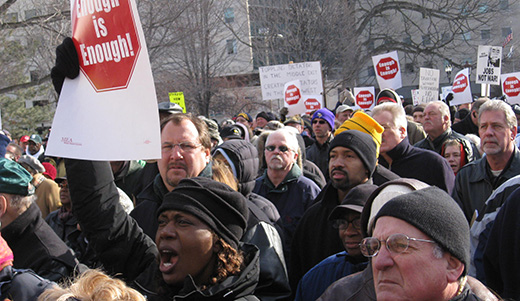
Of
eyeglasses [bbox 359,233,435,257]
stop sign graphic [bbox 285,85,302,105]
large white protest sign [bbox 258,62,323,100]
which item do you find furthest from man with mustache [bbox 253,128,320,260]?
large white protest sign [bbox 258,62,323,100]

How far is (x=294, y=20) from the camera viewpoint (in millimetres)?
24688

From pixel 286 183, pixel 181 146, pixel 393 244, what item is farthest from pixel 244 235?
pixel 286 183

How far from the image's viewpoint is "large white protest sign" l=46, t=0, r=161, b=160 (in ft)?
8.27

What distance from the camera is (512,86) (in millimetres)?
13969

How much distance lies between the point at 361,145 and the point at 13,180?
239 cm

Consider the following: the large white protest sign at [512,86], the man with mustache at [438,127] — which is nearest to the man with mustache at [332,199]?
the man with mustache at [438,127]

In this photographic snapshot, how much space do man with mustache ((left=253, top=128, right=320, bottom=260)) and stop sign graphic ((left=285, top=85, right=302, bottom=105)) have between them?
8.07m

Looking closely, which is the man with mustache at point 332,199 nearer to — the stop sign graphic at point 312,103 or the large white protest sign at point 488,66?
the stop sign graphic at point 312,103

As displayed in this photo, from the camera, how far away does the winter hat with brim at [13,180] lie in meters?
3.54

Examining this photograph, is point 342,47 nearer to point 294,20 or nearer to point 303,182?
point 294,20

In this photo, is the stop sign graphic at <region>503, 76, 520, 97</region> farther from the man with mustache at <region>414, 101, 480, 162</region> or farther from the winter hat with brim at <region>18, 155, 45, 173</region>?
the winter hat with brim at <region>18, 155, 45, 173</region>

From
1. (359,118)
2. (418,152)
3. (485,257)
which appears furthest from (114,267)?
(418,152)

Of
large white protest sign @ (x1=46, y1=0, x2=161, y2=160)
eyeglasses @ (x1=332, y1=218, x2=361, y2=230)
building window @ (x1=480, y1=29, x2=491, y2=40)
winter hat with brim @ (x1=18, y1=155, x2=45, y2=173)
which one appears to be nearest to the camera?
large white protest sign @ (x1=46, y1=0, x2=161, y2=160)

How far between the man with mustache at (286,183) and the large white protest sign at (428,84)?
9570mm
